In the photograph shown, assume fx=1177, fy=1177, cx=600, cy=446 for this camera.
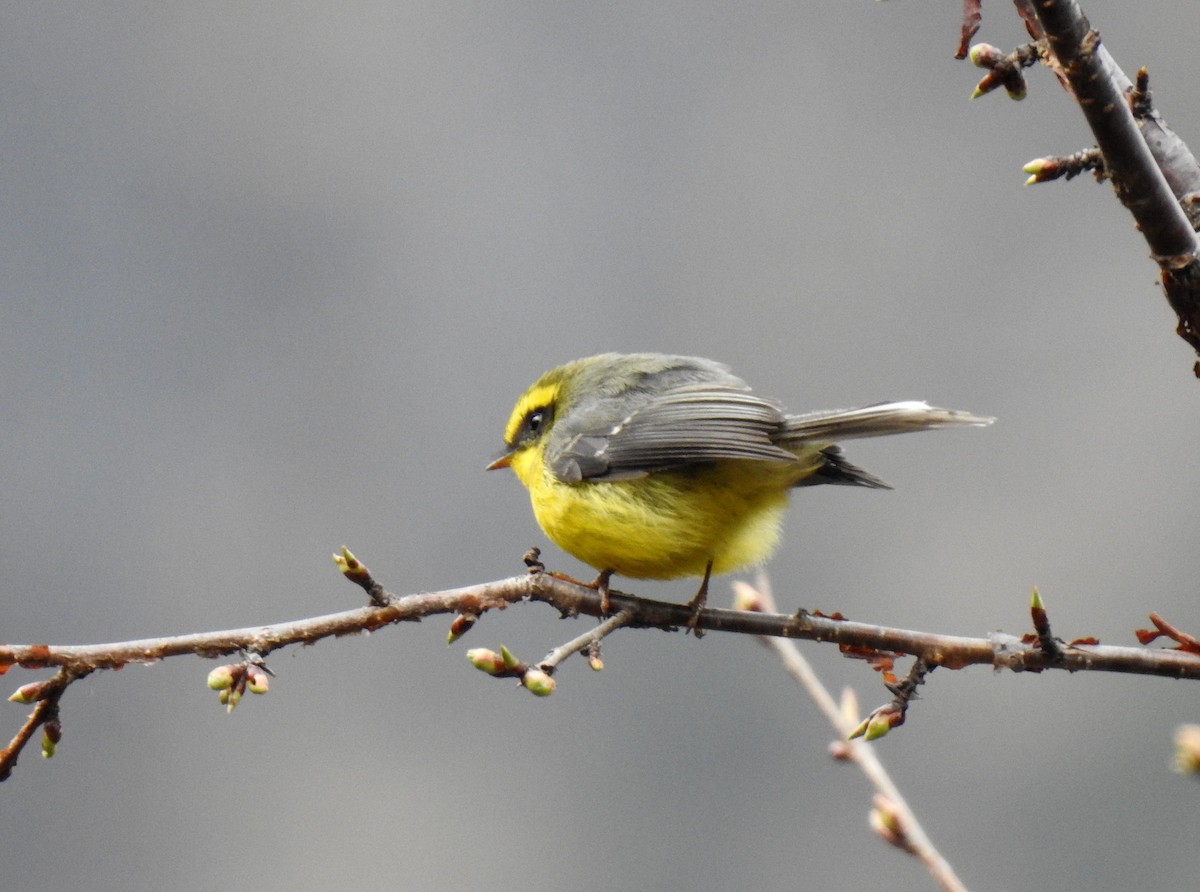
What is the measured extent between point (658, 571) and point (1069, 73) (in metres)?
1.59

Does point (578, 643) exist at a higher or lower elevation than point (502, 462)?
higher

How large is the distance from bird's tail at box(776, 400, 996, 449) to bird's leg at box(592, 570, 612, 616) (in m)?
0.47

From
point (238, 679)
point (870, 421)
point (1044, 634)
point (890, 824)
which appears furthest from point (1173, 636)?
point (238, 679)

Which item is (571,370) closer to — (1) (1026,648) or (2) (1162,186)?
(1) (1026,648)

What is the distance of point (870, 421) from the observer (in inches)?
90.4

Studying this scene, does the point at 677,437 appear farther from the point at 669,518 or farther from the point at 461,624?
the point at 461,624

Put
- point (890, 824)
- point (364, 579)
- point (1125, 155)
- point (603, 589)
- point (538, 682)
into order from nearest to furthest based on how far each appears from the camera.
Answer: point (1125, 155)
point (538, 682)
point (364, 579)
point (890, 824)
point (603, 589)

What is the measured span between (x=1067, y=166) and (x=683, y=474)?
1.27 meters

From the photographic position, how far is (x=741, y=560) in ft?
8.93

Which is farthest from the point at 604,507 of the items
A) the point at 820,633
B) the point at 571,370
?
the point at 820,633

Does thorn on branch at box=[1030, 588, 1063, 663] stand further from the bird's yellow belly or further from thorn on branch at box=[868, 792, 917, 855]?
the bird's yellow belly

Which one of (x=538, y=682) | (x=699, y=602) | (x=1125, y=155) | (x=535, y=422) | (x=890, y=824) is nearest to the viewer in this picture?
(x=1125, y=155)

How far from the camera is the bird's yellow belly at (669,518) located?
2.56m

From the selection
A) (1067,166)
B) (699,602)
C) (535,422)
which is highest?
(1067,166)
